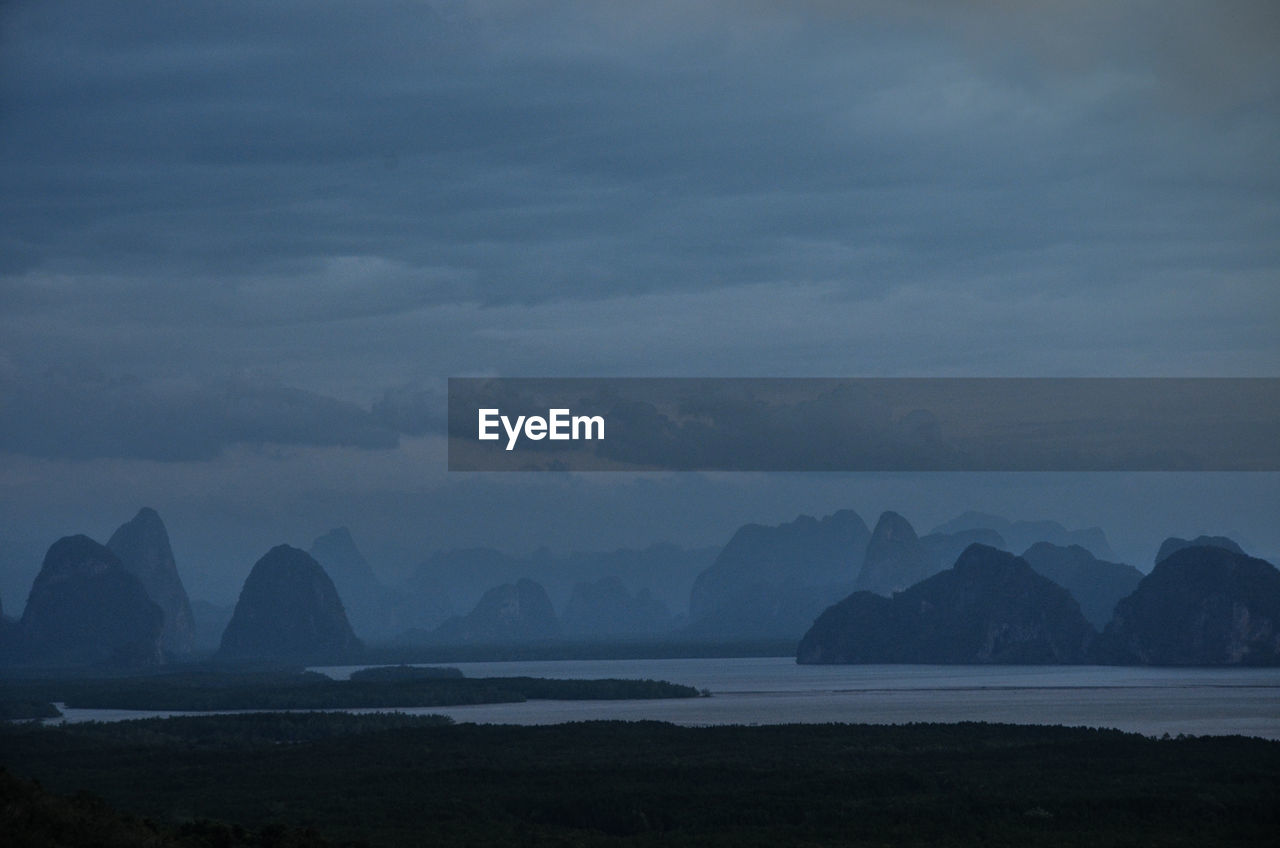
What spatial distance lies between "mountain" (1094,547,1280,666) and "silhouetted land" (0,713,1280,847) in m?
118

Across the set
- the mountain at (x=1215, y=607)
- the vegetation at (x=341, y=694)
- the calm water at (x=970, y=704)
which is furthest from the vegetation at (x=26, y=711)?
the mountain at (x=1215, y=607)

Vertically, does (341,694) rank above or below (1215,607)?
below

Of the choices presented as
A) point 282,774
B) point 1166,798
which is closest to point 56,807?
point 282,774

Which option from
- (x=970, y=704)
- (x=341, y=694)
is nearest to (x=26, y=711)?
(x=341, y=694)

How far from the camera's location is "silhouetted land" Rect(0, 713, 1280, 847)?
2125 inches

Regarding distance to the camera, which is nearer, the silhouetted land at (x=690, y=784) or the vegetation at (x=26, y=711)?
the silhouetted land at (x=690, y=784)

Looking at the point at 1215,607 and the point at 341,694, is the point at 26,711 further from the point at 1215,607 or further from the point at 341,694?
the point at 1215,607

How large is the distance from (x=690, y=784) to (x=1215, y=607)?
146 meters

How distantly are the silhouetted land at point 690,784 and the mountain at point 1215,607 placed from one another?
117814 millimetres

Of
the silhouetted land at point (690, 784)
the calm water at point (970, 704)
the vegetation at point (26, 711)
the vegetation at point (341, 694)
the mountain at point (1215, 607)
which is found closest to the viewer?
the silhouetted land at point (690, 784)

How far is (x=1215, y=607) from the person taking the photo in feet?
635

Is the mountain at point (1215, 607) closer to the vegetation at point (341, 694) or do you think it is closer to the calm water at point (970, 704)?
the calm water at point (970, 704)

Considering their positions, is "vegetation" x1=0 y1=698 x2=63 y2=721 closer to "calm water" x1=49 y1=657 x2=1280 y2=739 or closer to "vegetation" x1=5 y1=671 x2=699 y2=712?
"calm water" x1=49 y1=657 x2=1280 y2=739

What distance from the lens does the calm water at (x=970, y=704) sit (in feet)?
346
